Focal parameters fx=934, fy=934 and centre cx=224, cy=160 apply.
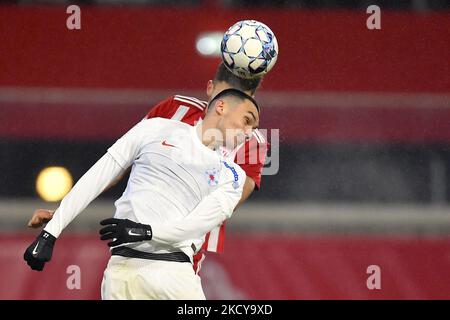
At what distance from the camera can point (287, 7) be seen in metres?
4.81

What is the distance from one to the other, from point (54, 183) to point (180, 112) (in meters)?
1.86

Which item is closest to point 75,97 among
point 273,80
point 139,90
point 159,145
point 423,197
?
point 139,90

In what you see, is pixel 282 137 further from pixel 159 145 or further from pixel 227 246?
pixel 159 145

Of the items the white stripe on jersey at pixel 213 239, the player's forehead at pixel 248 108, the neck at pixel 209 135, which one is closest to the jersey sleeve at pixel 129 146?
the neck at pixel 209 135

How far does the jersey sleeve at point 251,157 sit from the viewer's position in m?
2.76

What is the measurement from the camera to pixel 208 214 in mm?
2199

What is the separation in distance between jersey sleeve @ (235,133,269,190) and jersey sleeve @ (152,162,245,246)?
0.45 metres

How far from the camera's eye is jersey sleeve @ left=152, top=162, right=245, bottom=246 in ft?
7.07

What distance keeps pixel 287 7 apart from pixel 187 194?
2.74 meters

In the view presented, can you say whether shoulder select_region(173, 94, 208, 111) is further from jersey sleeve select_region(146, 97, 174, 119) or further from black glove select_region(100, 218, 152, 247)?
black glove select_region(100, 218, 152, 247)

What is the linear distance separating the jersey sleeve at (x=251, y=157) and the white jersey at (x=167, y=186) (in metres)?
0.45

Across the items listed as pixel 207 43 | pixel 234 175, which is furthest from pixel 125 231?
pixel 207 43

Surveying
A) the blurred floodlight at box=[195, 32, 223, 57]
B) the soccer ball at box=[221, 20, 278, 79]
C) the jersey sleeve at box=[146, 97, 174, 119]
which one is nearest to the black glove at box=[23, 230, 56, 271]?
the jersey sleeve at box=[146, 97, 174, 119]

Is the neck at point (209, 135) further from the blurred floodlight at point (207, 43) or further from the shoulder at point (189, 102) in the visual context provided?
the blurred floodlight at point (207, 43)
